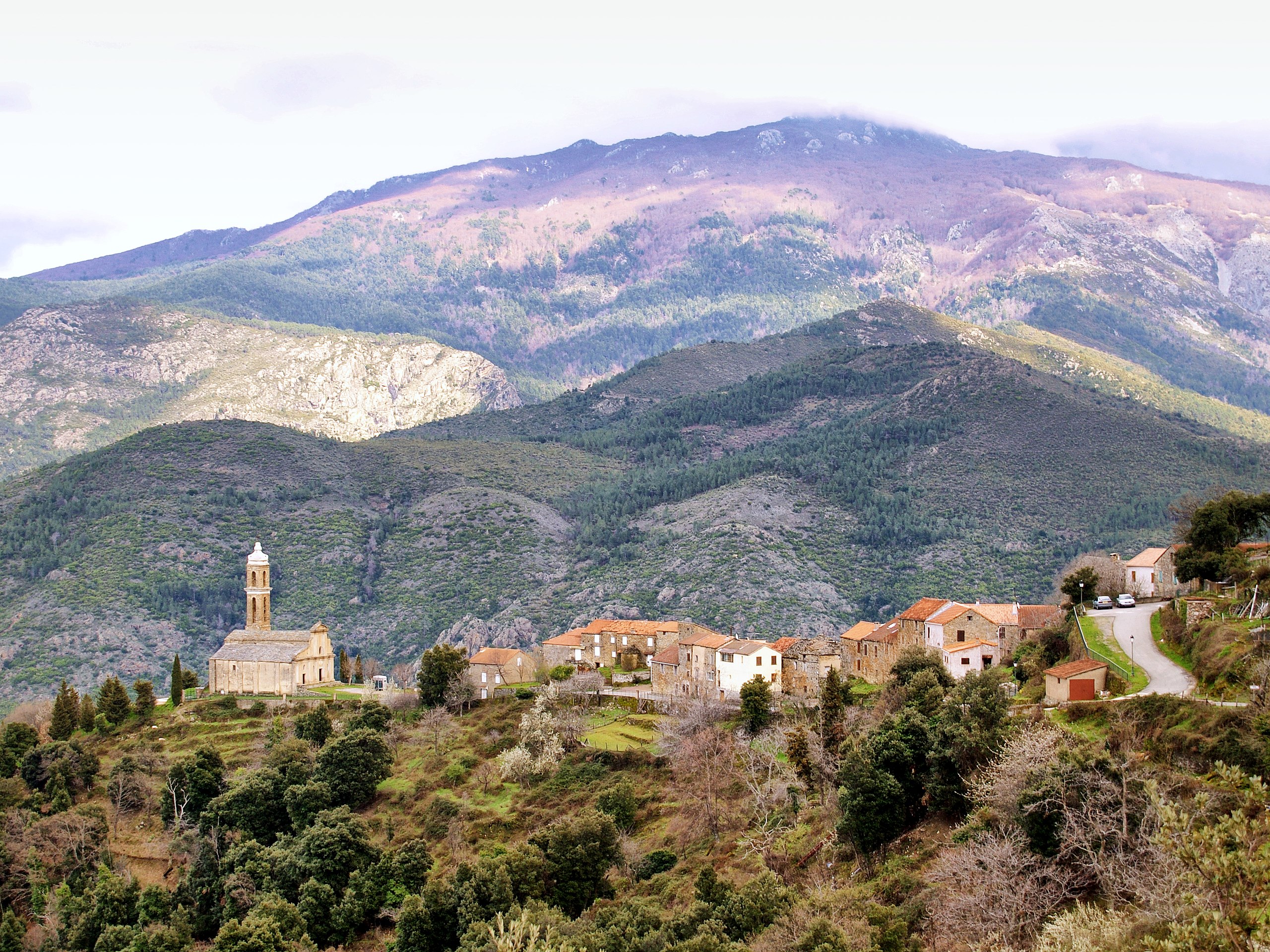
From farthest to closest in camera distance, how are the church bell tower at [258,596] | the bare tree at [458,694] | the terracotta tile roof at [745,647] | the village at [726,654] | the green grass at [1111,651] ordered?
the church bell tower at [258,596]
the bare tree at [458,694]
the terracotta tile roof at [745,647]
the village at [726,654]
the green grass at [1111,651]

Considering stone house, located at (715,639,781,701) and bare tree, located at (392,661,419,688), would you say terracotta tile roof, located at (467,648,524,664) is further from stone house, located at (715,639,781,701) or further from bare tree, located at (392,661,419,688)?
stone house, located at (715,639,781,701)

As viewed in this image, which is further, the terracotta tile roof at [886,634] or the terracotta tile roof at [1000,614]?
the terracotta tile roof at [886,634]

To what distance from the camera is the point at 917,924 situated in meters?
37.1

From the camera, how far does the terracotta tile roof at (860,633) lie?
6631 centimetres

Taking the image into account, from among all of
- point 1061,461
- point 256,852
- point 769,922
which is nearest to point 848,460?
point 1061,461

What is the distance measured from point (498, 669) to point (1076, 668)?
4205 cm

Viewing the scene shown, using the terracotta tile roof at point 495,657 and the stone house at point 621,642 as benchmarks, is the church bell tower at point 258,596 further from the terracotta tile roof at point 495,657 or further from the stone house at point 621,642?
the stone house at point 621,642

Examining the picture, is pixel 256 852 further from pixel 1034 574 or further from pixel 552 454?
pixel 552 454

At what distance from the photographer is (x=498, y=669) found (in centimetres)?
8025

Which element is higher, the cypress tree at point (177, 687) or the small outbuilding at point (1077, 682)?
the small outbuilding at point (1077, 682)

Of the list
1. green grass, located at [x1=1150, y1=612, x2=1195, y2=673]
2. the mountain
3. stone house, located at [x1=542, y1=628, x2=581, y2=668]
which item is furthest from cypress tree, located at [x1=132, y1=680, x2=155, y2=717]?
green grass, located at [x1=1150, y1=612, x2=1195, y2=673]

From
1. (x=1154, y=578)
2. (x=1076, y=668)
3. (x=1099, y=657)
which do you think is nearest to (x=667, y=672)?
(x=1154, y=578)

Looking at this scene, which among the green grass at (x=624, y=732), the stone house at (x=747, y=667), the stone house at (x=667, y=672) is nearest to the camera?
the green grass at (x=624, y=732)

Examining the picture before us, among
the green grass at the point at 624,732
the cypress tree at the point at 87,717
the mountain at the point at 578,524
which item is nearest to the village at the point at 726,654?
the green grass at the point at 624,732
